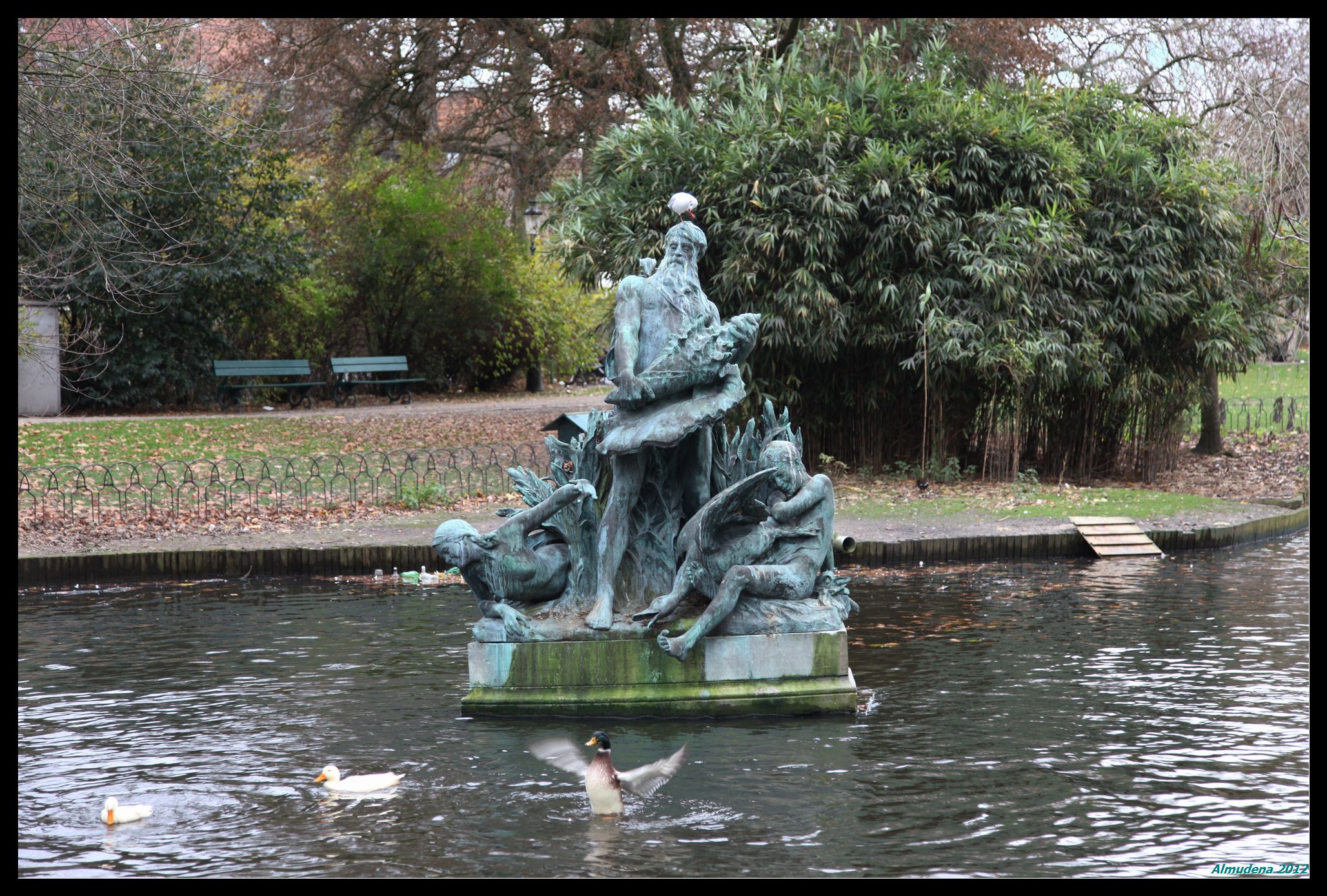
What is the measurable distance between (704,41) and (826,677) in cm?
1637

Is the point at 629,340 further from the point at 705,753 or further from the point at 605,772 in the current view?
the point at 605,772

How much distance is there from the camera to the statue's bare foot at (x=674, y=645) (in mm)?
7250

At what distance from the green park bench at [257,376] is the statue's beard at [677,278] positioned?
19.6 meters

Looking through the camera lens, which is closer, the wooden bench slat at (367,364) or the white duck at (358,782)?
the white duck at (358,782)

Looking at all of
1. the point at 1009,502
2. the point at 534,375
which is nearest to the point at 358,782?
the point at 1009,502

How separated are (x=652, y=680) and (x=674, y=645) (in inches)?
10.4

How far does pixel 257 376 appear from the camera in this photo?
90.7 feet

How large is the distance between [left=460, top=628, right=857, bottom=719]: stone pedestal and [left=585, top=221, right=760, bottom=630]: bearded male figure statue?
0.77 feet

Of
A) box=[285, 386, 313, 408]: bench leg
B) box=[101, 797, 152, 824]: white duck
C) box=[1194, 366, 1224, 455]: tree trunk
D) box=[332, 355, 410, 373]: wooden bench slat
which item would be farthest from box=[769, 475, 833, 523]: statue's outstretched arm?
box=[332, 355, 410, 373]: wooden bench slat

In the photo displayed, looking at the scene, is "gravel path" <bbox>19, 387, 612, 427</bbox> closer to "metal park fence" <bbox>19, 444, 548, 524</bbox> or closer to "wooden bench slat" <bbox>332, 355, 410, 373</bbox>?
"wooden bench slat" <bbox>332, 355, 410, 373</bbox>

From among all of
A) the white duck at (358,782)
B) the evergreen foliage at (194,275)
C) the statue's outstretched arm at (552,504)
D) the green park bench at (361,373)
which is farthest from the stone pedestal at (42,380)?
the white duck at (358,782)

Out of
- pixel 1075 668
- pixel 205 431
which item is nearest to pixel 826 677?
pixel 1075 668

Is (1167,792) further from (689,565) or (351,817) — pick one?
(351,817)

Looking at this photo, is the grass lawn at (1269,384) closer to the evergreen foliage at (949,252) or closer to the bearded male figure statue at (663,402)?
the evergreen foliage at (949,252)
